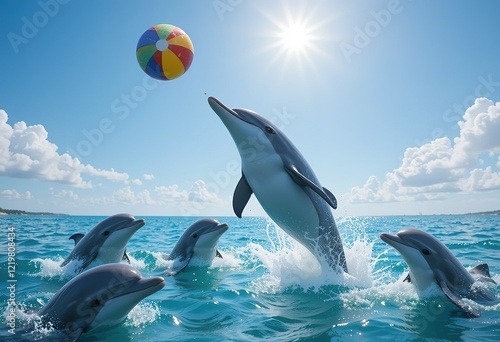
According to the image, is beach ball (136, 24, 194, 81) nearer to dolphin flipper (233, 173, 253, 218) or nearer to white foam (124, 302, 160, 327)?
dolphin flipper (233, 173, 253, 218)

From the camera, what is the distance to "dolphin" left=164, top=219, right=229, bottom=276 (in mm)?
9164

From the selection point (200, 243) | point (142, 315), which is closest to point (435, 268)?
point (142, 315)

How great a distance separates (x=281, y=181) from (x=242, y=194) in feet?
3.19

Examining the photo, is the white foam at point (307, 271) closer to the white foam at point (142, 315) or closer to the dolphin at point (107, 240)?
the white foam at point (142, 315)

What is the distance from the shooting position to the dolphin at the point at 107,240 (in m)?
7.55

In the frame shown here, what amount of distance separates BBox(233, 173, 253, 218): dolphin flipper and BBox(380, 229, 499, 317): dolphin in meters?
2.51

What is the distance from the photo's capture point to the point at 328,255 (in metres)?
6.96

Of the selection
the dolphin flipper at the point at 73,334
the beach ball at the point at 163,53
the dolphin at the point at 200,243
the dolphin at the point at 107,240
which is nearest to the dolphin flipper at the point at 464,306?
the dolphin flipper at the point at 73,334

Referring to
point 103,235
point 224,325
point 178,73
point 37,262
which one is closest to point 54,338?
point 224,325

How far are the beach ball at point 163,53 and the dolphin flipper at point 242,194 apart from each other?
4.05 metres

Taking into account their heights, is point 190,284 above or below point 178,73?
below

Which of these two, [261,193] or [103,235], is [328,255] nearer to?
[261,193]

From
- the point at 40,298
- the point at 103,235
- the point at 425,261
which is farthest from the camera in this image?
the point at 103,235

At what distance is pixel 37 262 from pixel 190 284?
5864 mm
